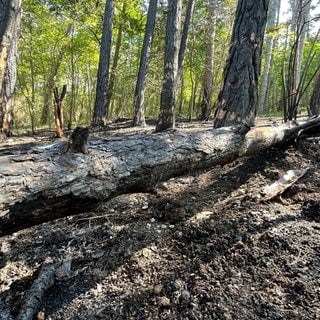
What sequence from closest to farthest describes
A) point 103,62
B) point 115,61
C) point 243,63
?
point 243,63 < point 103,62 < point 115,61

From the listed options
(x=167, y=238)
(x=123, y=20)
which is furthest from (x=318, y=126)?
(x=123, y=20)

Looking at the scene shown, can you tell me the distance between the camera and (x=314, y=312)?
1505mm

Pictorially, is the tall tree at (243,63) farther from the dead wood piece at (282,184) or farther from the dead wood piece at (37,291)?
the dead wood piece at (37,291)

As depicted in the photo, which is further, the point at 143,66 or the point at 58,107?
the point at 143,66

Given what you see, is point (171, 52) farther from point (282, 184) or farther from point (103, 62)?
point (282, 184)

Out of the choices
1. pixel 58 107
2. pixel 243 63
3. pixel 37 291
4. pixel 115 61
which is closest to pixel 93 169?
pixel 37 291

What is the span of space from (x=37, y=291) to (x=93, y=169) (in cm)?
80

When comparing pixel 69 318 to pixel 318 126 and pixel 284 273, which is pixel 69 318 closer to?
pixel 284 273

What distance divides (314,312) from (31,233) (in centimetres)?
209

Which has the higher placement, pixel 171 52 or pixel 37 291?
pixel 171 52

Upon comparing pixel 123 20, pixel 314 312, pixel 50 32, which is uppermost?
pixel 123 20

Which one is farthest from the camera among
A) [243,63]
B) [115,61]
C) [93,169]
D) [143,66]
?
[115,61]

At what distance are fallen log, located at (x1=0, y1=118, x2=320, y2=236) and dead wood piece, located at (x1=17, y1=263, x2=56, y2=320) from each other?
511 millimetres

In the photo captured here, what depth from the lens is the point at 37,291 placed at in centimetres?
167
